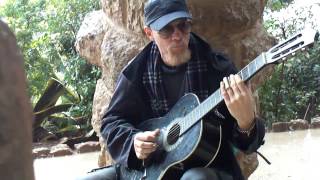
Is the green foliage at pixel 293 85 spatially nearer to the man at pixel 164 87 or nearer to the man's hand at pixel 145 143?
the man at pixel 164 87

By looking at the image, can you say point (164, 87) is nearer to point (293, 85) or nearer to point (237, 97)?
point (237, 97)

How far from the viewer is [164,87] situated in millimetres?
1821

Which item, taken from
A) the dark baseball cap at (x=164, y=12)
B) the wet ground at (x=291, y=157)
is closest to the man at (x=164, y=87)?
the dark baseball cap at (x=164, y=12)

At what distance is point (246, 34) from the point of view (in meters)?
2.65

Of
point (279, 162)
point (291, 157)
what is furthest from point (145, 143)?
point (291, 157)

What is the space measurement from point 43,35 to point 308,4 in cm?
394

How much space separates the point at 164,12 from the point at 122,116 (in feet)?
1.20

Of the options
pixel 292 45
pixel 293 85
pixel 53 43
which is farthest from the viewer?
pixel 53 43

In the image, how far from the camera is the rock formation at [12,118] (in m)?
0.28

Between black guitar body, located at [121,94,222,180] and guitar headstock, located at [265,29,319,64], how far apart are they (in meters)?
0.29

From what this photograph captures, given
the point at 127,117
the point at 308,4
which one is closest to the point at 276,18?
the point at 308,4

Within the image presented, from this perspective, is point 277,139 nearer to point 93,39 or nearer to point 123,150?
point 93,39

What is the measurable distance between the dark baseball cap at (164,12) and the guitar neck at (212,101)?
1.00 ft

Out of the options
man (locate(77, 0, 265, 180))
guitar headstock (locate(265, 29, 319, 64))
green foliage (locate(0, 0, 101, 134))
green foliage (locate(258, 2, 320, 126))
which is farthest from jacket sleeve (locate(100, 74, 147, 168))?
green foliage (locate(0, 0, 101, 134))
